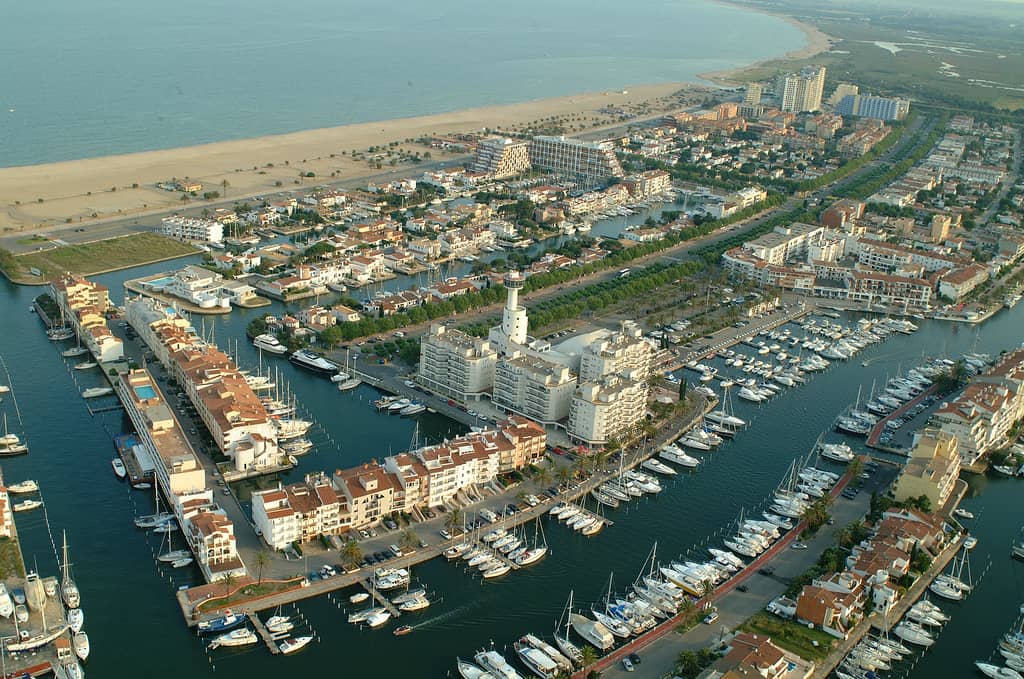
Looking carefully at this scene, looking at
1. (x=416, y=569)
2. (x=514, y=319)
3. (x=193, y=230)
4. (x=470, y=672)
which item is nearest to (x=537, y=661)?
(x=470, y=672)

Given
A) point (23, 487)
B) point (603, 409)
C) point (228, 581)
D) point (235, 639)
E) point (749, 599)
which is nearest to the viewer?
point (235, 639)

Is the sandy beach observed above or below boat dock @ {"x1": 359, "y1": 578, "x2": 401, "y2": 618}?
above

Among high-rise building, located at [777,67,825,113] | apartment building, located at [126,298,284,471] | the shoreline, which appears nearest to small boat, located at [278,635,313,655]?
apartment building, located at [126,298,284,471]

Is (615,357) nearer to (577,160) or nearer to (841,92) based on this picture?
(577,160)

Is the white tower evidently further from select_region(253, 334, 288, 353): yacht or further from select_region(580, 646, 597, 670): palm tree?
select_region(580, 646, 597, 670): palm tree

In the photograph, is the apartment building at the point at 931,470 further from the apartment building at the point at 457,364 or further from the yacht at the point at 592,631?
the apartment building at the point at 457,364

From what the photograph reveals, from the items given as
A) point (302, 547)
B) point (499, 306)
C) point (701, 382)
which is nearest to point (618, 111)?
point (499, 306)
